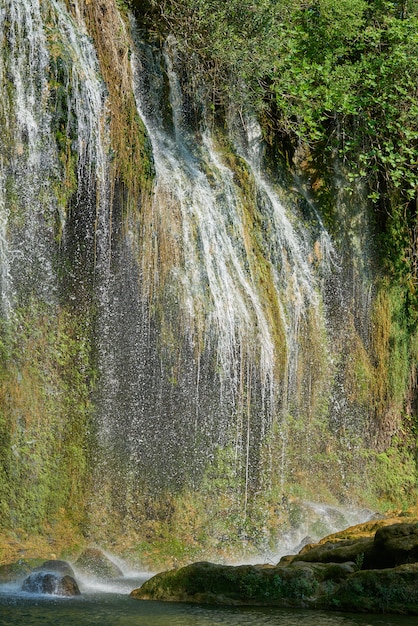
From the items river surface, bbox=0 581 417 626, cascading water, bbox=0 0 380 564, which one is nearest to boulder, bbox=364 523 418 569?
river surface, bbox=0 581 417 626

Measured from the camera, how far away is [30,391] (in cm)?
1103

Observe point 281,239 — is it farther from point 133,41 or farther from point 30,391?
point 30,391

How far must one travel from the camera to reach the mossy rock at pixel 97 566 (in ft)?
32.7

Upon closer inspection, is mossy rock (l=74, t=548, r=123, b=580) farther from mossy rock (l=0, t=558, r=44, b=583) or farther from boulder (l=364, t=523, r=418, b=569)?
boulder (l=364, t=523, r=418, b=569)

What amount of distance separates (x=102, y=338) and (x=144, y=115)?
422cm

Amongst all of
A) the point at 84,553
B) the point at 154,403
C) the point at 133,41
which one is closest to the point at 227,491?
the point at 154,403

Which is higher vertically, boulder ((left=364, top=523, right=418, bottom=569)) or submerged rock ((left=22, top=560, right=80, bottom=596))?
boulder ((left=364, top=523, right=418, bottom=569))

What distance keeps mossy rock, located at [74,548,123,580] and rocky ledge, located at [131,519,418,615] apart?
5.27ft

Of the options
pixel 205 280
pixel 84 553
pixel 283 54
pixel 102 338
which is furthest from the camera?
pixel 283 54

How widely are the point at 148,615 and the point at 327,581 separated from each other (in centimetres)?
152

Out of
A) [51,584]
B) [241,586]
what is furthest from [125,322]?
[241,586]

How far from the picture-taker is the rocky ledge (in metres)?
7.23

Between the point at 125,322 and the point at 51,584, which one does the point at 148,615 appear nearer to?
the point at 51,584

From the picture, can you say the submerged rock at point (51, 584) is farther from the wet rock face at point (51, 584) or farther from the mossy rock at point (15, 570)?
the mossy rock at point (15, 570)
